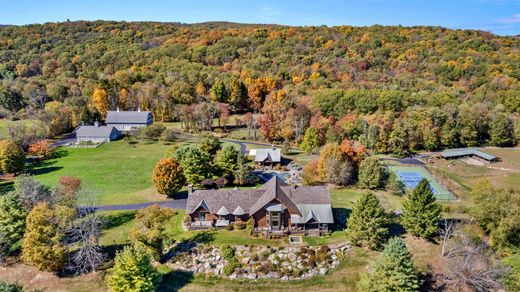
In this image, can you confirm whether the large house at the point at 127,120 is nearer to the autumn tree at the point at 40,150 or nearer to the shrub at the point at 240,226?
the autumn tree at the point at 40,150

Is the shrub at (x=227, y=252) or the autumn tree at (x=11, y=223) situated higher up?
the autumn tree at (x=11, y=223)

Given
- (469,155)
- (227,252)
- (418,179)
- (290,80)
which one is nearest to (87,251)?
(227,252)

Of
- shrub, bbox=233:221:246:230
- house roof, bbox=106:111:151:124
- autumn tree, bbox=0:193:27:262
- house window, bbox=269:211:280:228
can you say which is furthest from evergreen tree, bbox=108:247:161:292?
house roof, bbox=106:111:151:124

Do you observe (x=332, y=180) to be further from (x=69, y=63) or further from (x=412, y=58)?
(x=69, y=63)

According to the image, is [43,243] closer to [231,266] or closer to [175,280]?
[175,280]

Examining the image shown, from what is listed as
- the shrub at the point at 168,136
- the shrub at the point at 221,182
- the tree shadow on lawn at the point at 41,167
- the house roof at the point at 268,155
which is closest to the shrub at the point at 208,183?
the shrub at the point at 221,182
